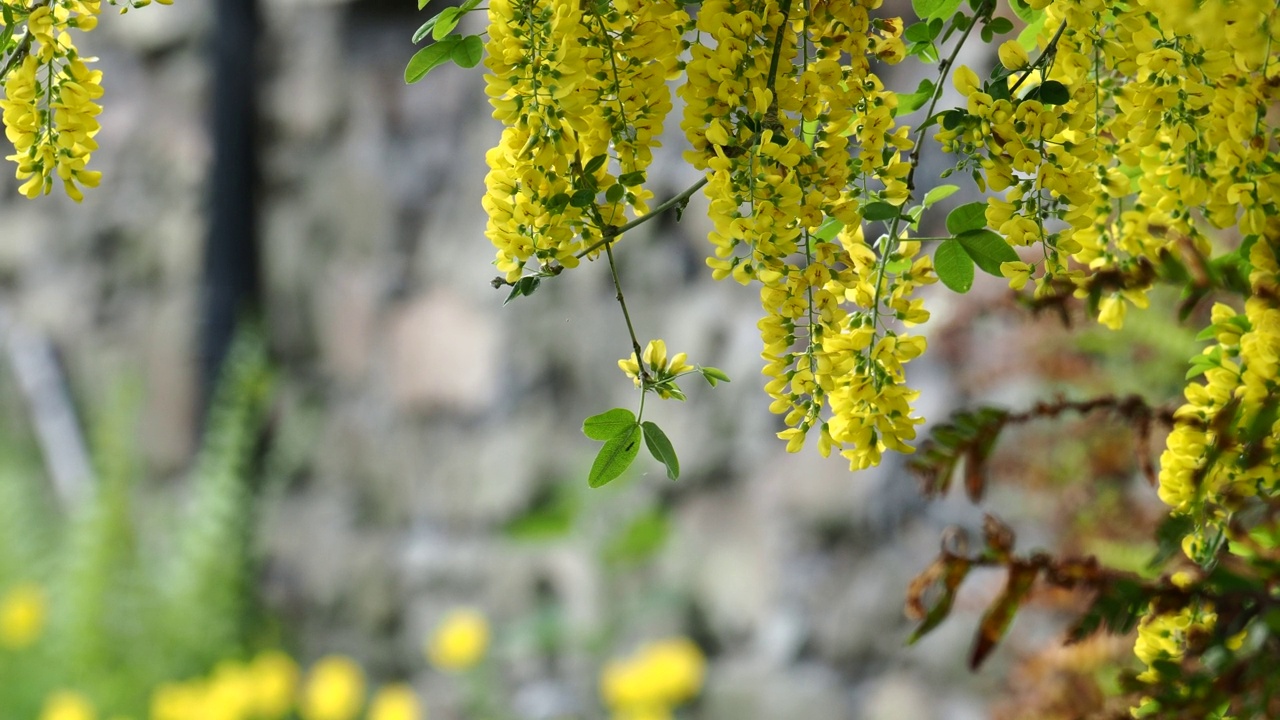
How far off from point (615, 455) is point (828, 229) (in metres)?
0.12

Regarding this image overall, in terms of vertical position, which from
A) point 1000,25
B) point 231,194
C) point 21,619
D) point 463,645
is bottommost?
point 1000,25

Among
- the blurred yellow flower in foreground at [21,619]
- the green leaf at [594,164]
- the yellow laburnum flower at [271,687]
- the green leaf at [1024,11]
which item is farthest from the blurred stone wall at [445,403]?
the green leaf at [594,164]

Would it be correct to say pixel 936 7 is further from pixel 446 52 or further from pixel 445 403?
pixel 445 403

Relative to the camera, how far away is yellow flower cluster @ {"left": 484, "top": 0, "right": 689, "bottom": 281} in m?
0.37

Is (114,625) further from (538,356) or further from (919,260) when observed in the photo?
(919,260)

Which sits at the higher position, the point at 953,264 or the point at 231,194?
the point at 231,194

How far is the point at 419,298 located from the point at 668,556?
0.75 meters

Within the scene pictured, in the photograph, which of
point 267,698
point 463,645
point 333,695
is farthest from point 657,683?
point 267,698

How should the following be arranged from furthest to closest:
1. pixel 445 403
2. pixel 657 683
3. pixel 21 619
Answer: pixel 445 403
pixel 21 619
pixel 657 683

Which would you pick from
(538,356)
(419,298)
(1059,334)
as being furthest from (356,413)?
(1059,334)

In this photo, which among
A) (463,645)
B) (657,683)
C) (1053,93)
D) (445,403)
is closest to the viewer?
(1053,93)

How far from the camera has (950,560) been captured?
0.49 m

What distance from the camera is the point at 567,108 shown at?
14.5 inches

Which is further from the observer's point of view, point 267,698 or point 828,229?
point 267,698
